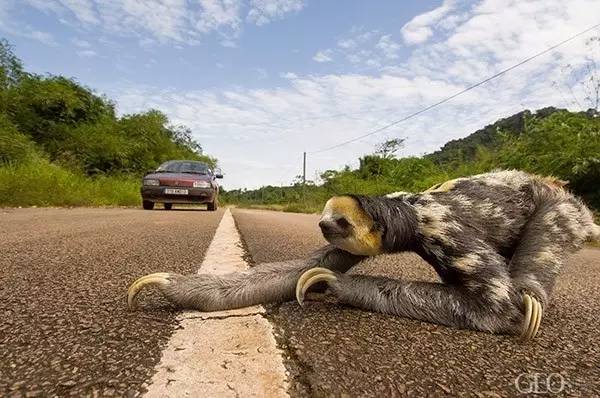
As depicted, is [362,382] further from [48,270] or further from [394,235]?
[48,270]

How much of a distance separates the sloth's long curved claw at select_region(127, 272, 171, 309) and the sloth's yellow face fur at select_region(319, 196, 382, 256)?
0.53 metres

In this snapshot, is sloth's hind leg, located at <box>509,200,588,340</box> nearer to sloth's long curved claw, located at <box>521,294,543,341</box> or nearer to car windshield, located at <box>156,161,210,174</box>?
sloth's long curved claw, located at <box>521,294,543,341</box>

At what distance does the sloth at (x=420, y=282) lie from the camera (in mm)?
1379

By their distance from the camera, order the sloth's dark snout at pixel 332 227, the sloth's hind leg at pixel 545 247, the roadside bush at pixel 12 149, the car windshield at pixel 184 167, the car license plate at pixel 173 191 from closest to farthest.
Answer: the sloth's dark snout at pixel 332 227 < the sloth's hind leg at pixel 545 247 < the car license plate at pixel 173 191 < the car windshield at pixel 184 167 < the roadside bush at pixel 12 149

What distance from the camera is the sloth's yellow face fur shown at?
143 centimetres

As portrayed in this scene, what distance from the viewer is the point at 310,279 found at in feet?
4.82

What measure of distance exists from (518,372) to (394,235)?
0.63 meters

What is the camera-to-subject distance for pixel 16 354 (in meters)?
0.90

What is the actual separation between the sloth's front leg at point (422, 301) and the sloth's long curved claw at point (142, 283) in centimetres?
43

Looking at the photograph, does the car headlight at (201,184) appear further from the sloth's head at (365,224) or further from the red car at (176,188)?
the sloth's head at (365,224)

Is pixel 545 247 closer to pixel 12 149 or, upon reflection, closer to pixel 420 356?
pixel 420 356

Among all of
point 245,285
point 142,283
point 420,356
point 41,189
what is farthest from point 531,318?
point 41,189

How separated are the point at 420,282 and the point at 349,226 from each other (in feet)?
1.07

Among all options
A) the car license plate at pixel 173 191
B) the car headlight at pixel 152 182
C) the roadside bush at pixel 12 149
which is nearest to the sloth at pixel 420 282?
the car license plate at pixel 173 191
